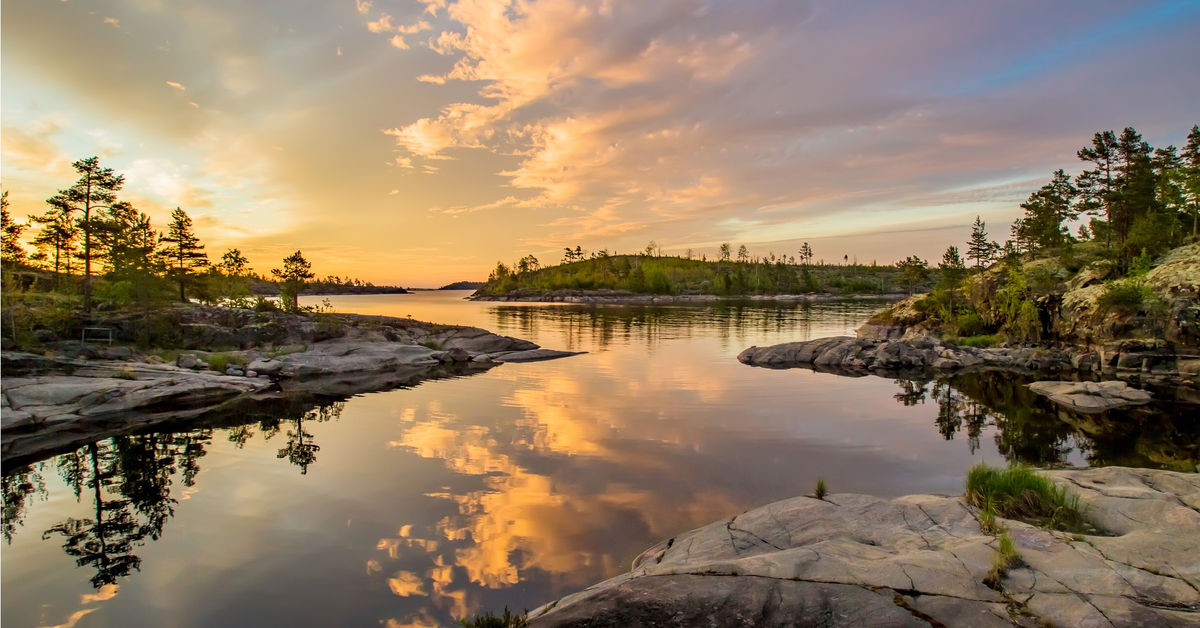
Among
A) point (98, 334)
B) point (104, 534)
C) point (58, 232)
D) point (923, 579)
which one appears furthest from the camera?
point (58, 232)

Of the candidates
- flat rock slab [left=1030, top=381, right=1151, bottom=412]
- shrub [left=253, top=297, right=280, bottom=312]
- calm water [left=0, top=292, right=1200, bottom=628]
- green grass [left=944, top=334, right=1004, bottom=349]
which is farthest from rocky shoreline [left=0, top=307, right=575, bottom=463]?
green grass [left=944, top=334, right=1004, bottom=349]

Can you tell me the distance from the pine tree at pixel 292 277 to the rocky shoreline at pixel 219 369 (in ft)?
12.6

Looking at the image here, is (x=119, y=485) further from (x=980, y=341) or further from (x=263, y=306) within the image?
(x=980, y=341)

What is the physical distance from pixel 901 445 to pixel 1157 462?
850cm

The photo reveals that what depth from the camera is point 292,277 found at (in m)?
57.9

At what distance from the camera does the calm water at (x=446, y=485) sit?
451 inches

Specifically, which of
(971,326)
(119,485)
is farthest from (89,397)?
(971,326)

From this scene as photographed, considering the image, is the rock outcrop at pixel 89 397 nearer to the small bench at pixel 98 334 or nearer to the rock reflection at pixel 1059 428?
the small bench at pixel 98 334

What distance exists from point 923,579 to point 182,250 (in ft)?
234

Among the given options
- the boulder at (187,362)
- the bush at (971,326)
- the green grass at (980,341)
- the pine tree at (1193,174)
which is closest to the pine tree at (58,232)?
the boulder at (187,362)

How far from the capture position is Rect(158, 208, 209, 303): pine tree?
56.0 m

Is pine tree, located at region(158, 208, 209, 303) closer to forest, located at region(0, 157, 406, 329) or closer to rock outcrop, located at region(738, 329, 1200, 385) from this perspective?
forest, located at region(0, 157, 406, 329)

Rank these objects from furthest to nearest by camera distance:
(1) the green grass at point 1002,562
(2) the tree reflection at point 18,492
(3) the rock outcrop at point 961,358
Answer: (3) the rock outcrop at point 961,358, (2) the tree reflection at point 18,492, (1) the green grass at point 1002,562

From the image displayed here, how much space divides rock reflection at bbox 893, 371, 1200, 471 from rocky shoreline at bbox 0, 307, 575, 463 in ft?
109
